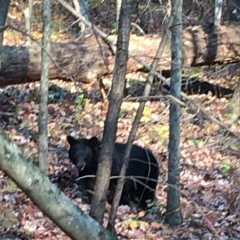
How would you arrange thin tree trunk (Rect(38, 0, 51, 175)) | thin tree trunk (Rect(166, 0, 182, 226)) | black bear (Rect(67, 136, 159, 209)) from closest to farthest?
thin tree trunk (Rect(166, 0, 182, 226)), thin tree trunk (Rect(38, 0, 51, 175)), black bear (Rect(67, 136, 159, 209))

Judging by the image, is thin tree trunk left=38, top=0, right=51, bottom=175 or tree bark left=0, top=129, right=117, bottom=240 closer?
tree bark left=0, top=129, right=117, bottom=240

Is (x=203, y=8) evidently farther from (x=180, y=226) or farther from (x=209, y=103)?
(x=180, y=226)

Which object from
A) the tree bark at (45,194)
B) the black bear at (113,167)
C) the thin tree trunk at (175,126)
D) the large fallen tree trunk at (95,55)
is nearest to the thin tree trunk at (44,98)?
the black bear at (113,167)

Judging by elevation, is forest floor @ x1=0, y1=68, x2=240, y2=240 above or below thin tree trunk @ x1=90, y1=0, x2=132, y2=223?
below

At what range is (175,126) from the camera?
820cm

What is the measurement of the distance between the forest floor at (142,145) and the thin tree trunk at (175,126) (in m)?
0.19

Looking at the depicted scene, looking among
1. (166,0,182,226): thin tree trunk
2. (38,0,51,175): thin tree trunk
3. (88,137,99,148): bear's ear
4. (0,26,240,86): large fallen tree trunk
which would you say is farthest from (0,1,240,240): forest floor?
(88,137,99,148): bear's ear

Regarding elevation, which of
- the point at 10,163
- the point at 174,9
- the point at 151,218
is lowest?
→ the point at 151,218

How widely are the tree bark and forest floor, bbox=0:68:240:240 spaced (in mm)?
1999

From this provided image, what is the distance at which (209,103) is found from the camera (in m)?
14.3

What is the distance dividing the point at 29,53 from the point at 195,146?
3.69 meters

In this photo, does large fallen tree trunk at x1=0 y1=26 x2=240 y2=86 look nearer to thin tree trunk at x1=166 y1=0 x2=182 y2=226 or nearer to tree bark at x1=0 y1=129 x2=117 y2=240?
thin tree trunk at x1=166 y1=0 x2=182 y2=226

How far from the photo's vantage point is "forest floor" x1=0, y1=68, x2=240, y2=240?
26.5ft

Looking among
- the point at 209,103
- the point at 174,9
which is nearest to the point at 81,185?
the point at 174,9
